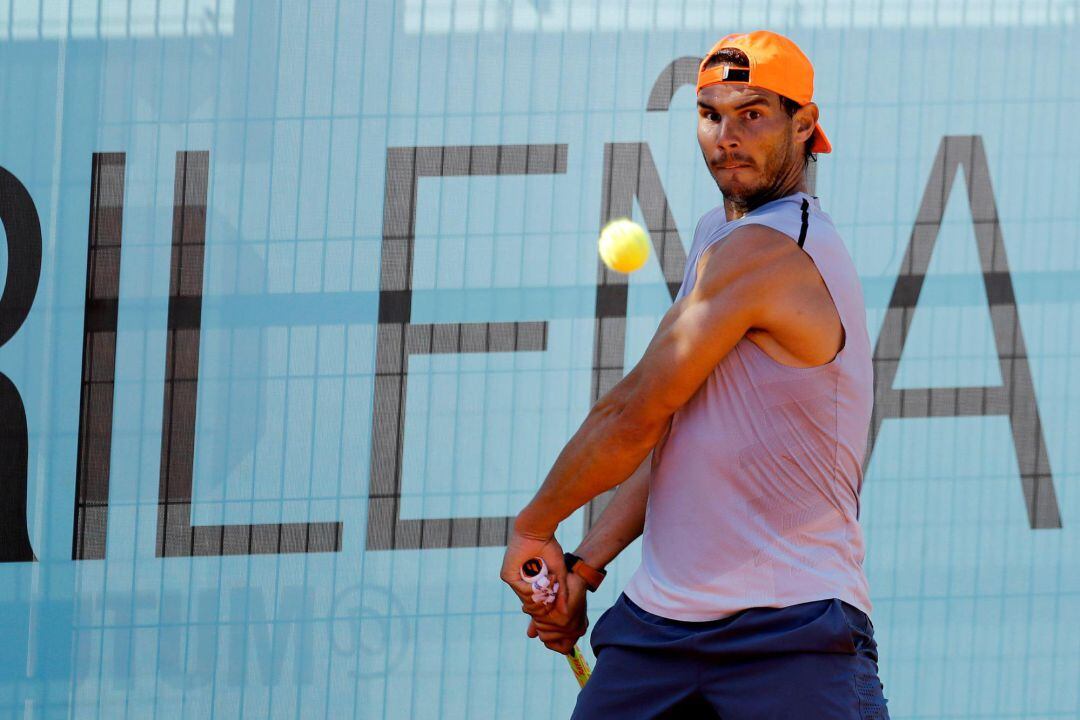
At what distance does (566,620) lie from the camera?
6.83ft

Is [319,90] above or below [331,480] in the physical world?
above

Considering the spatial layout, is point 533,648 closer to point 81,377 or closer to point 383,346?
point 383,346

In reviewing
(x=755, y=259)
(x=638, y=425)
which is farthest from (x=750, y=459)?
(x=755, y=259)

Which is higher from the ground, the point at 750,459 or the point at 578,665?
the point at 750,459

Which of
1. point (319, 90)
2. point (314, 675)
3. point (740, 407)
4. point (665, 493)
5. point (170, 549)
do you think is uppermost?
point (319, 90)

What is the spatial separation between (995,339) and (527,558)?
1.30 m

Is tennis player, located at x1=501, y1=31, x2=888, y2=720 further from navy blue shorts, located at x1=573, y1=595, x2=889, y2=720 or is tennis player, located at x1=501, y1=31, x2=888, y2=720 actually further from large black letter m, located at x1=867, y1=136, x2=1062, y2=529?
large black letter m, located at x1=867, y1=136, x2=1062, y2=529

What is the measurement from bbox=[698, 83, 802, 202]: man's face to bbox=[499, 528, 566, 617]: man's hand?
55 cm

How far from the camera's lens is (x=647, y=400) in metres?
1.87

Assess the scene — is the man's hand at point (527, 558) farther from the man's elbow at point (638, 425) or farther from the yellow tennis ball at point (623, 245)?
the yellow tennis ball at point (623, 245)

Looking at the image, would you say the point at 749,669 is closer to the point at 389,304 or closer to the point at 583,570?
the point at 583,570

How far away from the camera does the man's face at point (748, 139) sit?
195 cm

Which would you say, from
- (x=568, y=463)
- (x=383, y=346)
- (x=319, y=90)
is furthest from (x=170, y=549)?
(x=568, y=463)

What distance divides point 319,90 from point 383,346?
1.68 ft
